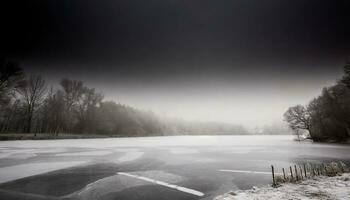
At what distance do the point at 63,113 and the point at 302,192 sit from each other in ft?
179

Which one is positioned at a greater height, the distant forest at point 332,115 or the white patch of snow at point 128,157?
the distant forest at point 332,115

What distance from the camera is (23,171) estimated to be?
11812 mm

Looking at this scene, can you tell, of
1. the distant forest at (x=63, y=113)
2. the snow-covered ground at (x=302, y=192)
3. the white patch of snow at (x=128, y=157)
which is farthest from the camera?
the distant forest at (x=63, y=113)

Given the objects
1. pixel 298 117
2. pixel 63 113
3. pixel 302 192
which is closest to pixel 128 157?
pixel 302 192

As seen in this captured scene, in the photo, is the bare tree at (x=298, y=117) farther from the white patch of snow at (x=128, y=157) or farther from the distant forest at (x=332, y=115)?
the white patch of snow at (x=128, y=157)

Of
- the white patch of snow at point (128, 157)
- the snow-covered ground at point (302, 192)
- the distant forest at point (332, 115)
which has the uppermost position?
the distant forest at point (332, 115)

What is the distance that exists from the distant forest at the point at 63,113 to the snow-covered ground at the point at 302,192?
114 feet

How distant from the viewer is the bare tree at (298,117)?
54.4 m

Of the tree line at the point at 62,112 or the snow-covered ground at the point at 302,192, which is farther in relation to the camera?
the tree line at the point at 62,112

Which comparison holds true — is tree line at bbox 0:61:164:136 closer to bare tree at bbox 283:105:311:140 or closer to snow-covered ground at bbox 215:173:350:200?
snow-covered ground at bbox 215:173:350:200

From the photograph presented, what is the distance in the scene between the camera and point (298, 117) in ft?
182

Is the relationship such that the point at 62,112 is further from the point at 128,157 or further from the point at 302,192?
the point at 302,192

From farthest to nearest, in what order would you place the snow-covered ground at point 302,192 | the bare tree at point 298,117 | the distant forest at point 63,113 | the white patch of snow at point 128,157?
the bare tree at point 298,117
the distant forest at point 63,113
the white patch of snow at point 128,157
the snow-covered ground at point 302,192

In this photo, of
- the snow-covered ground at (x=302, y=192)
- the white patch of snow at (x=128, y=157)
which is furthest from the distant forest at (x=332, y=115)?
the white patch of snow at (x=128, y=157)
